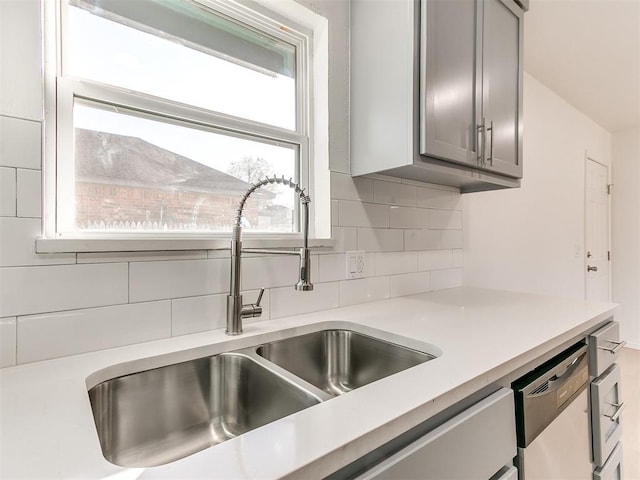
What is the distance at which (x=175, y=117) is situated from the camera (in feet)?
3.58

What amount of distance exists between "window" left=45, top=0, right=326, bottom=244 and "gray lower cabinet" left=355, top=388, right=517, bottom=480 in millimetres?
903

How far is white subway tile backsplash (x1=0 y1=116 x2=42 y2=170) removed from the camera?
74cm

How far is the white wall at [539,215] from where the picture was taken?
2123mm

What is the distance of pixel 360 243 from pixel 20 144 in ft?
3.76

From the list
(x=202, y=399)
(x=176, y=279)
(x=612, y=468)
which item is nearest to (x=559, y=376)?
(x=612, y=468)

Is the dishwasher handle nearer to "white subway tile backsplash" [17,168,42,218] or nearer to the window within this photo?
the window

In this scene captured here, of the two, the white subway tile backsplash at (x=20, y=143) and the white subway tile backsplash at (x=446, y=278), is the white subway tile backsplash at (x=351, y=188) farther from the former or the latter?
the white subway tile backsplash at (x=20, y=143)

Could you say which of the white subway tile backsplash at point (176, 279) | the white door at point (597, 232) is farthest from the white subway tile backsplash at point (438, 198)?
the white door at point (597, 232)

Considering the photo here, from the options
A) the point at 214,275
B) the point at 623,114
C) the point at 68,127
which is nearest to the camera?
the point at 68,127

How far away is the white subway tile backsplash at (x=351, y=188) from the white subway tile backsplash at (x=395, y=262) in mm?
280

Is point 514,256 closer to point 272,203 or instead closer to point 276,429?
point 272,203

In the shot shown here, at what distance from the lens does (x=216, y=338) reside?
3.06ft

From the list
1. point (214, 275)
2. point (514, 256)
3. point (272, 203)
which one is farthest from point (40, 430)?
point (514, 256)

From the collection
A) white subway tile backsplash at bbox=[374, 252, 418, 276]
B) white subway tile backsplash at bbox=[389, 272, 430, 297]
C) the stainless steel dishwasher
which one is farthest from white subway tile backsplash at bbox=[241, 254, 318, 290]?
the stainless steel dishwasher
